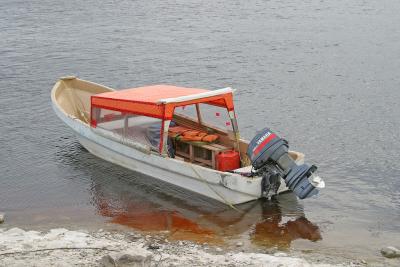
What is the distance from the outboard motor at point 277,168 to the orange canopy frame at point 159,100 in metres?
2.04

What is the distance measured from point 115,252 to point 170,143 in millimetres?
4900

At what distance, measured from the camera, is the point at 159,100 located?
1559cm

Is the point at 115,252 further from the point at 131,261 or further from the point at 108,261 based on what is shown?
the point at 131,261

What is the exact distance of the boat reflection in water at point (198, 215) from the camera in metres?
13.4

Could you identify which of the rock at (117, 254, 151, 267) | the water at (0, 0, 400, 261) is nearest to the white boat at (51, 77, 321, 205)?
the water at (0, 0, 400, 261)

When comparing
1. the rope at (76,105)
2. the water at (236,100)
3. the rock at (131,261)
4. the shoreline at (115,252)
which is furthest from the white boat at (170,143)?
the rock at (131,261)

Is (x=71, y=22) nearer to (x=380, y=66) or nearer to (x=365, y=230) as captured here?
(x=380, y=66)

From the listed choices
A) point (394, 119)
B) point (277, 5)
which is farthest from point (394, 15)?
point (394, 119)

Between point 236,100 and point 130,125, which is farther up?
point 130,125

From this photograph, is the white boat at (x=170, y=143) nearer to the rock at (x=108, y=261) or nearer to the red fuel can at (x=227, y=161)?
the red fuel can at (x=227, y=161)

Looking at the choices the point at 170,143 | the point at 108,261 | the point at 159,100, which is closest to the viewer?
the point at 108,261

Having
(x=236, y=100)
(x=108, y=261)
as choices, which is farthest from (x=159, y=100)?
(x=236, y=100)

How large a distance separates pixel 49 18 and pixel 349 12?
18277 millimetres

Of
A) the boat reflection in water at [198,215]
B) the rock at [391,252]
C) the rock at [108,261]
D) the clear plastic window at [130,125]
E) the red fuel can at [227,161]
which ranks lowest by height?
the boat reflection in water at [198,215]
